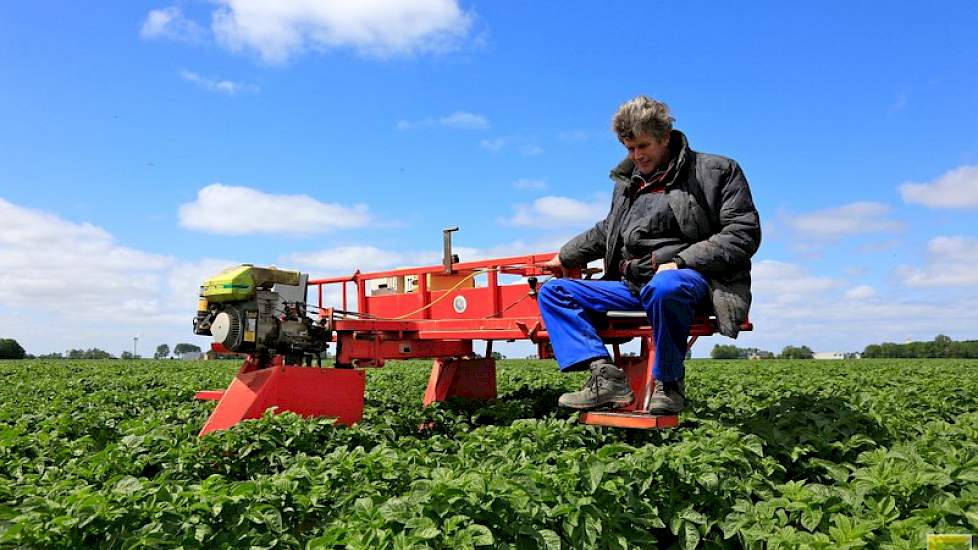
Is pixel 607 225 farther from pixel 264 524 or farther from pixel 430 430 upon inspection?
pixel 264 524

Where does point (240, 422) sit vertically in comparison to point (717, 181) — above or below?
below

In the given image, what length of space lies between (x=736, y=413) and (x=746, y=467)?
2.09 meters

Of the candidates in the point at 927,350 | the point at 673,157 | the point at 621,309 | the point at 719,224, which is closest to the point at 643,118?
the point at 673,157

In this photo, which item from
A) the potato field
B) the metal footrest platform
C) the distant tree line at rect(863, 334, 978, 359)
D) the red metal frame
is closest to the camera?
the potato field

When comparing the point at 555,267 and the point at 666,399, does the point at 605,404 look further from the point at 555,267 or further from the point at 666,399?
the point at 555,267

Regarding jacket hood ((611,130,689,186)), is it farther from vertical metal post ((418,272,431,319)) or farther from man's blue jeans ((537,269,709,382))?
vertical metal post ((418,272,431,319))

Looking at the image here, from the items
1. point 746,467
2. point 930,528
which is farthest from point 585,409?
point 930,528

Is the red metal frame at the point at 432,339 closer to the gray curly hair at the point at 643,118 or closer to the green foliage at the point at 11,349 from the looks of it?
the gray curly hair at the point at 643,118

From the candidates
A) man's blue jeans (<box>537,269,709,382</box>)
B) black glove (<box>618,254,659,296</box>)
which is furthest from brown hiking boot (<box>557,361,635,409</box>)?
black glove (<box>618,254,659,296</box>)

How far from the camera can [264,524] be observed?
10.3ft

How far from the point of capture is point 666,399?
4.40m

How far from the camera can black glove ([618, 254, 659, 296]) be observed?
15.0 ft

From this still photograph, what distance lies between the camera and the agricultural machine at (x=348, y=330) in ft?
17.6

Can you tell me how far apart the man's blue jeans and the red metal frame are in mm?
268
